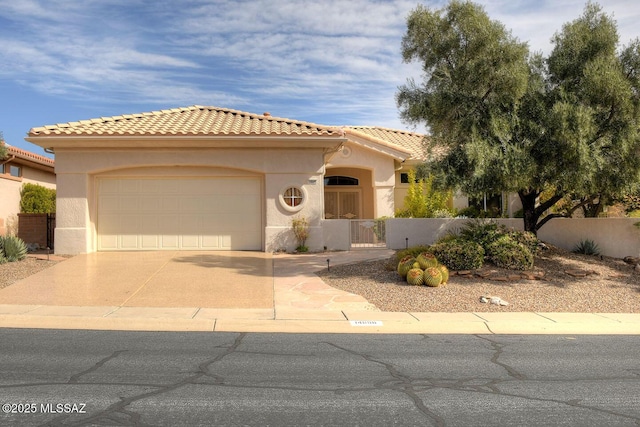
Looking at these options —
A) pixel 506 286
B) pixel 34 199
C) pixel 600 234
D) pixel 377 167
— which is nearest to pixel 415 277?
pixel 506 286

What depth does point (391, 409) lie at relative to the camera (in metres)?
4.82

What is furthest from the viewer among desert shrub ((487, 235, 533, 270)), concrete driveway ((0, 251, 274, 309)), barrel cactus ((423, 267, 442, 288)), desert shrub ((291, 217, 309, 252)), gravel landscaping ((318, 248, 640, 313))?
desert shrub ((291, 217, 309, 252))

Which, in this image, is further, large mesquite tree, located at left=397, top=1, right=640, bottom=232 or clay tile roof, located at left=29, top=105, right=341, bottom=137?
clay tile roof, located at left=29, top=105, right=341, bottom=137

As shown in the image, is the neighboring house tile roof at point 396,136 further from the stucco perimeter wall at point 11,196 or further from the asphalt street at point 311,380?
the asphalt street at point 311,380

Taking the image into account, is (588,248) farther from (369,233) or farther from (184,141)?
(184,141)

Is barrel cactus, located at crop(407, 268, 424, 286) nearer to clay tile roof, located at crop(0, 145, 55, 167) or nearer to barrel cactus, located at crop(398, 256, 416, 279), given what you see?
barrel cactus, located at crop(398, 256, 416, 279)

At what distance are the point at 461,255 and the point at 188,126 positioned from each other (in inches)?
378

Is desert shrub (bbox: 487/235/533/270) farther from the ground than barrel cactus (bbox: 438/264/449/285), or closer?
farther from the ground

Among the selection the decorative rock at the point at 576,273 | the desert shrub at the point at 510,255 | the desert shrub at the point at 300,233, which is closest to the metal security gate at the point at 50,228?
the desert shrub at the point at 300,233

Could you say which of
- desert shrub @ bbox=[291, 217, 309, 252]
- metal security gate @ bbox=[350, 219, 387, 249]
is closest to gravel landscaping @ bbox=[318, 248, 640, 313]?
desert shrub @ bbox=[291, 217, 309, 252]

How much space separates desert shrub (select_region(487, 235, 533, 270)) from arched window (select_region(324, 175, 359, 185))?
11.8 m

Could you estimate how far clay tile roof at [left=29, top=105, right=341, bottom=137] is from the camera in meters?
15.6

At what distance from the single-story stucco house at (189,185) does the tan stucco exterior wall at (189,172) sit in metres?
0.03

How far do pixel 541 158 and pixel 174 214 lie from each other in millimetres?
10750
